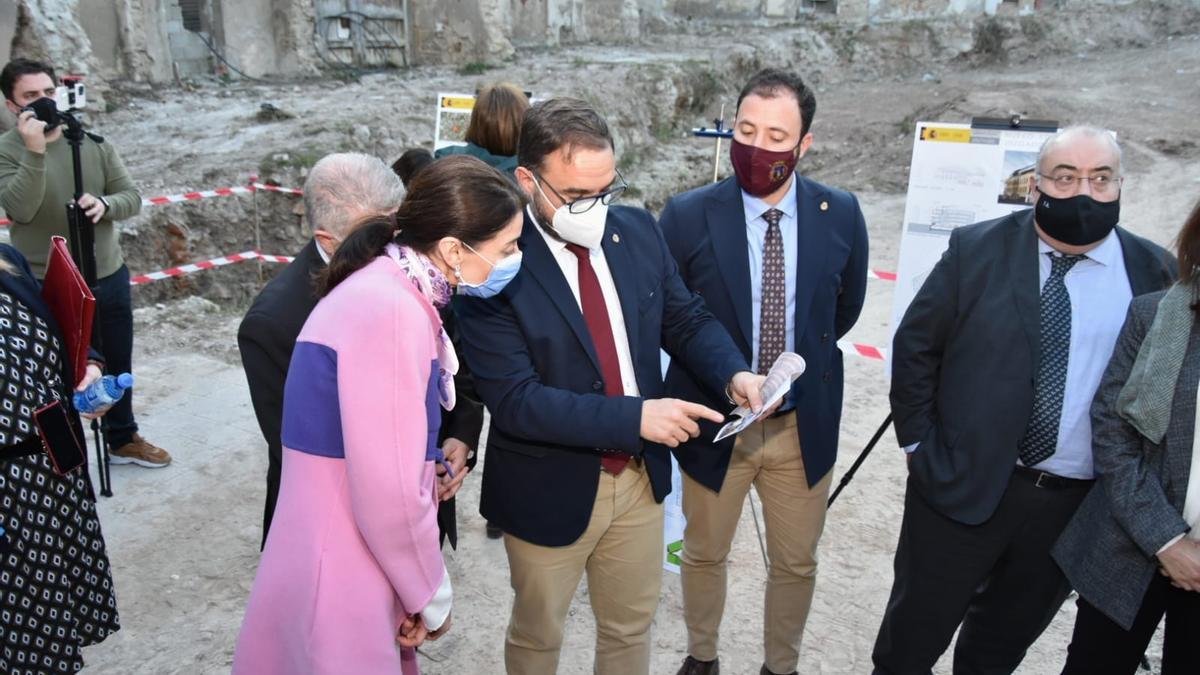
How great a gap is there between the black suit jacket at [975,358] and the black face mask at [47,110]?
4.27 metres

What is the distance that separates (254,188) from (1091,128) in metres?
8.06

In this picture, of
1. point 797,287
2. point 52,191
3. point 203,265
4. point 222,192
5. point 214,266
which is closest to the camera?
point 797,287

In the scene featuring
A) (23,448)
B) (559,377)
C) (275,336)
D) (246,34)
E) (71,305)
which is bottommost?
(23,448)

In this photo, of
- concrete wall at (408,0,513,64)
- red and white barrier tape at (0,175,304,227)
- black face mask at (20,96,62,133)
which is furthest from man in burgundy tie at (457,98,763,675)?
concrete wall at (408,0,513,64)

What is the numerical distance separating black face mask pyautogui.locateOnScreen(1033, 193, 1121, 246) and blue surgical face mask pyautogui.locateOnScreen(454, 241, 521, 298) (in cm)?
166

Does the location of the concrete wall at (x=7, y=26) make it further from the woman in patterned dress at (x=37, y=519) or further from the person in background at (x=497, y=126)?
the woman in patterned dress at (x=37, y=519)

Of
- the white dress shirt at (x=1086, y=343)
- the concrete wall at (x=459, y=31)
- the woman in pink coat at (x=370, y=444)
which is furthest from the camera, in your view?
the concrete wall at (x=459, y=31)

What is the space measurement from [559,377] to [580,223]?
0.46 meters

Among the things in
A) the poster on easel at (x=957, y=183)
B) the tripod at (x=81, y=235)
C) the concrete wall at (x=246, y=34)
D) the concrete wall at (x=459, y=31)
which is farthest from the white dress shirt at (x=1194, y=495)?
the concrete wall at (x=459, y=31)

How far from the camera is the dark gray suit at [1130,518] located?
7.91 ft

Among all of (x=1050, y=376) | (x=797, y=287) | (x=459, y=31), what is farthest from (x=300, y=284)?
(x=459, y=31)

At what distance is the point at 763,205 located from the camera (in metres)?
3.21

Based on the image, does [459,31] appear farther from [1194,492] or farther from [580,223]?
[1194,492]

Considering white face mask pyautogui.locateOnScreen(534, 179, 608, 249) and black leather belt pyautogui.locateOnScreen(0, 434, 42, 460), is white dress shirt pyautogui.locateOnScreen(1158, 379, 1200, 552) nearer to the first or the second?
white face mask pyautogui.locateOnScreen(534, 179, 608, 249)
